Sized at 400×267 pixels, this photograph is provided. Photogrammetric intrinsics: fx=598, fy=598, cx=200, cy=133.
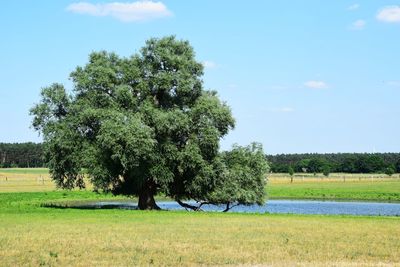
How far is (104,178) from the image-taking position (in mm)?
50906

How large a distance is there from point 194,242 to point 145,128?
22.7 metres

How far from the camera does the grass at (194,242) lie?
21250 mm

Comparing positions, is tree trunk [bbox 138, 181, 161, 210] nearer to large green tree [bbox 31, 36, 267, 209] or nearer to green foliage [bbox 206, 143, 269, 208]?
large green tree [bbox 31, 36, 267, 209]

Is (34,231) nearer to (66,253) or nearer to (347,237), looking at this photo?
(66,253)

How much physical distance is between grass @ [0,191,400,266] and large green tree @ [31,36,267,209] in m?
11.2

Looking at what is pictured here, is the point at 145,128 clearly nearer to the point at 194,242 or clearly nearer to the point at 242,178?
the point at 242,178

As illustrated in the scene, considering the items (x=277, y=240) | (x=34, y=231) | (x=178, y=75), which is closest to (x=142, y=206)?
(x=178, y=75)

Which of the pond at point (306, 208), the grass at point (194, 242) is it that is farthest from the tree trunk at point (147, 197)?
the grass at point (194, 242)

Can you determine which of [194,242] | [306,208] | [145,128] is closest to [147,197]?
[145,128]

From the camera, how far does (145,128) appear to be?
1897 inches

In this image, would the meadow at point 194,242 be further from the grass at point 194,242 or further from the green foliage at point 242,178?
the green foliage at point 242,178

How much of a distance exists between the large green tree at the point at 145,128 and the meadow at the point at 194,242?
36.6ft

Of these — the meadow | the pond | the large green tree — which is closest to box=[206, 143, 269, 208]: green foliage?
the large green tree

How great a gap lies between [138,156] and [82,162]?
660 centimetres
